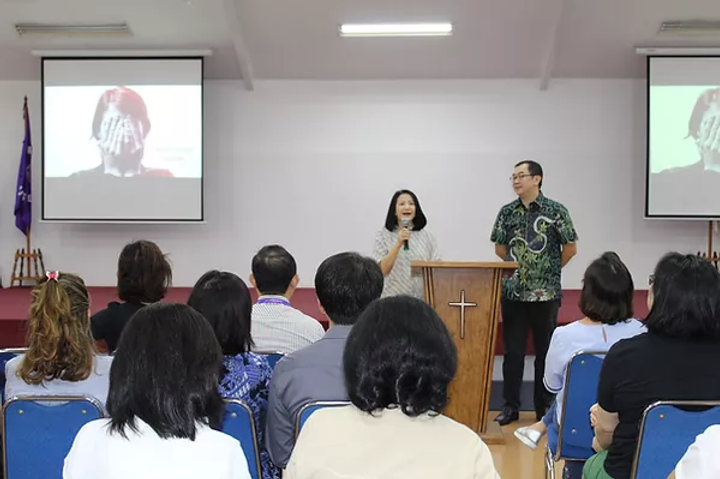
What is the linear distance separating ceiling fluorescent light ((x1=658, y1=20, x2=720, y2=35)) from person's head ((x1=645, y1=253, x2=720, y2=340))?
13.9ft

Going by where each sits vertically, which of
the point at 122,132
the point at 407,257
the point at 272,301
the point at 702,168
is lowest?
the point at 272,301

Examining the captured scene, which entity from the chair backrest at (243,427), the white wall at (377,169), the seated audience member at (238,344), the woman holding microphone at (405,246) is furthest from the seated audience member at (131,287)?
the white wall at (377,169)

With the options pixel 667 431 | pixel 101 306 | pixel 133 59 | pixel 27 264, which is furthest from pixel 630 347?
pixel 27 264

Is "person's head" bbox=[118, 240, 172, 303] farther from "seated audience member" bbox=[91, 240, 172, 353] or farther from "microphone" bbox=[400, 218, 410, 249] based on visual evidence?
"microphone" bbox=[400, 218, 410, 249]

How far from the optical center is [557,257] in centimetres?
384

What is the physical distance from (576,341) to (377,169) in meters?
3.92

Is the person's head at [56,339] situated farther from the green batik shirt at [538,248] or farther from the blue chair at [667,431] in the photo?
the green batik shirt at [538,248]

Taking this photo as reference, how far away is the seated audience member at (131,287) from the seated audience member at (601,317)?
1516mm

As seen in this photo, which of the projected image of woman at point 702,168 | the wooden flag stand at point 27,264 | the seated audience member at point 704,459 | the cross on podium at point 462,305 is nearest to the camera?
the seated audience member at point 704,459

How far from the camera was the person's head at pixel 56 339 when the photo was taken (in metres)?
1.99

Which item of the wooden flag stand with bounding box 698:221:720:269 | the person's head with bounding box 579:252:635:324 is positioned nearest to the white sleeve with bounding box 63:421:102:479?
the person's head with bounding box 579:252:635:324

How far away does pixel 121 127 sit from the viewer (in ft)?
19.1

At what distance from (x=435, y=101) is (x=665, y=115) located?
6.07 ft

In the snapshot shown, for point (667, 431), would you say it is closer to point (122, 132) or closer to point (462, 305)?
point (462, 305)
